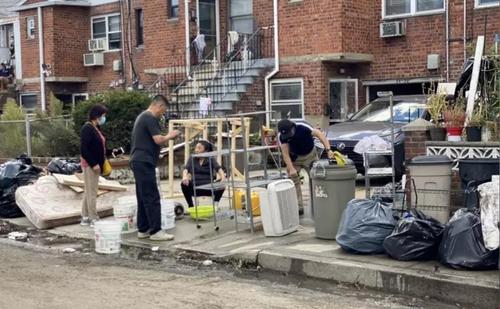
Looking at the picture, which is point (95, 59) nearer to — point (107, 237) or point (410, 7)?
point (410, 7)

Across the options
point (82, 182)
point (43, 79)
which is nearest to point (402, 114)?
point (82, 182)

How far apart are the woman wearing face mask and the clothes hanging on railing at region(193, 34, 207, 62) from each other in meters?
10.3

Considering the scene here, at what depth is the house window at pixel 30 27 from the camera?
2655 centimetres

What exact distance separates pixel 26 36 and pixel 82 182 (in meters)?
17.4

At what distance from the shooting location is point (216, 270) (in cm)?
788

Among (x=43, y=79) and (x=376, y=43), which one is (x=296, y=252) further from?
(x=43, y=79)

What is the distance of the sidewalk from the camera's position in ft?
20.7

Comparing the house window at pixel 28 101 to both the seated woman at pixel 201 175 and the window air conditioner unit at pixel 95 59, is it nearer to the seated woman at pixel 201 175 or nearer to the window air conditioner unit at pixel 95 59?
the window air conditioner unit at pixel 95 59

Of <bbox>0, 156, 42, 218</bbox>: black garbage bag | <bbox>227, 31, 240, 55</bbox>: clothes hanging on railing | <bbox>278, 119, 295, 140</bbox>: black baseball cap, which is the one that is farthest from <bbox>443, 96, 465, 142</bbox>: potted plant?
<bbox>227, 31, 240, 55</bbox>: clothes hanging on railing

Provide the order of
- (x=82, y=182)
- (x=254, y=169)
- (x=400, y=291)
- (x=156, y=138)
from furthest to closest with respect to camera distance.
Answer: (x=254, y=169), (x=82, y=182), (x=156, y=138), (x=400, y=291)

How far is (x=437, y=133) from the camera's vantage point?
345 inches

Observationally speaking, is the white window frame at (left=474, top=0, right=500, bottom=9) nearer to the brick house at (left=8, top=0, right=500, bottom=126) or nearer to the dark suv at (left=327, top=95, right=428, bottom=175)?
the brick house at (left=8, top=0, right=500, bottom=126)

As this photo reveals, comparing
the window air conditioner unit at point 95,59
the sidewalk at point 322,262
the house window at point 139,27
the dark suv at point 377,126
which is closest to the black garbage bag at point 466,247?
the sidewalk at point 322,262

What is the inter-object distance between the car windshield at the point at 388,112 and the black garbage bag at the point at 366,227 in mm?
5930
